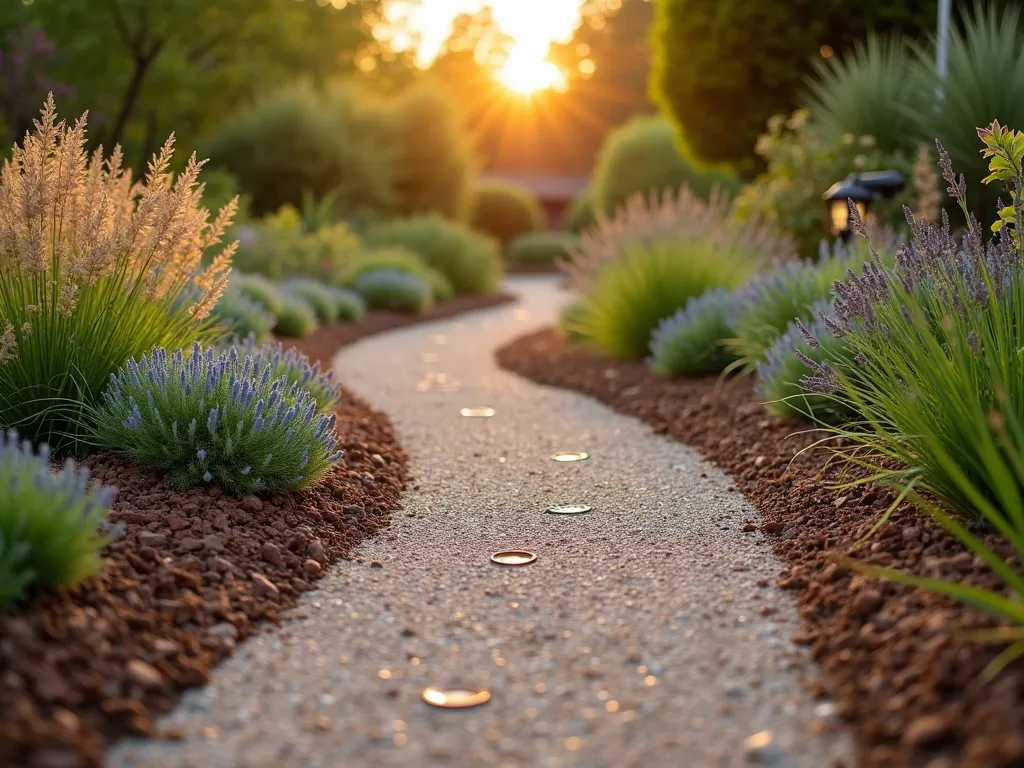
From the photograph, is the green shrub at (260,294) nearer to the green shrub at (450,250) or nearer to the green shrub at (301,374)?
the green shrub at (301,374)

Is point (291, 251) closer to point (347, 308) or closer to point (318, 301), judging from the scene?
point (347, 308)

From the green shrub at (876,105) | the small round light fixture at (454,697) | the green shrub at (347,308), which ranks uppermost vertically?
the green shrub at (876,105)

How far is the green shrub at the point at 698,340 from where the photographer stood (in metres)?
5.86

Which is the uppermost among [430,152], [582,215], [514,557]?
[430,152]

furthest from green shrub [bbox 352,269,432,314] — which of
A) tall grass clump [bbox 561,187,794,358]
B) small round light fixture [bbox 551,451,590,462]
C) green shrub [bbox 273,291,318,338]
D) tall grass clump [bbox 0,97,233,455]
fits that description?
A: tall grass clump [bbox 0,97,233,455]

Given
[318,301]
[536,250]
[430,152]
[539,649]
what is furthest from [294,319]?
[536,250]

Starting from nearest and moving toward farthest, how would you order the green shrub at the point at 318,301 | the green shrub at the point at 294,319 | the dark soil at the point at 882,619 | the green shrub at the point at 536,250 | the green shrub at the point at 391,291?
the dark soil at the point at 882,619, the green shrub at the point at 294,319, the green shrub at the point at 318,301, the green shrub at the point at 391,291, the green shrub at the point at 536,250

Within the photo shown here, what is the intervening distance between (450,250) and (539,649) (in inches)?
539

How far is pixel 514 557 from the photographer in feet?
10.4

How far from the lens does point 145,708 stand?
2.05 meters

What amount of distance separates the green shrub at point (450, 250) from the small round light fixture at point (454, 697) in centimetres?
1363

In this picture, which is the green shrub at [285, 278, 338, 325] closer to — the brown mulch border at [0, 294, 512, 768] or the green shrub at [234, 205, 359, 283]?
the green shrub at [234, 205, 359, 283]

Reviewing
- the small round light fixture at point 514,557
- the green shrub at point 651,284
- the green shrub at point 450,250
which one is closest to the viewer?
the small round light fixture at point 514,557

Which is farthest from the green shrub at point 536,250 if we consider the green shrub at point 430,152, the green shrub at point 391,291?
the green shrub at point 391,291
